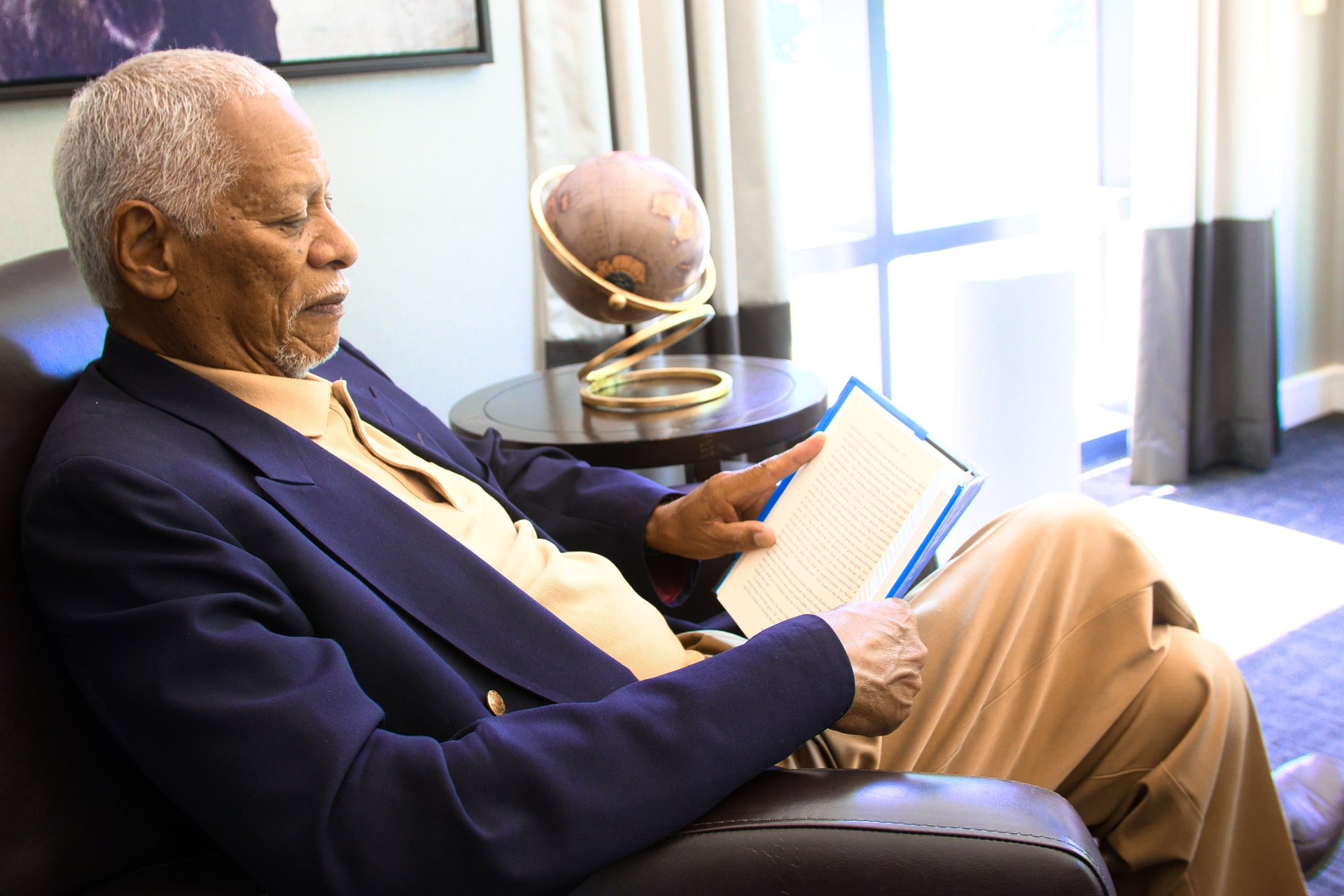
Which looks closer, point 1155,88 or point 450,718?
point 450,718

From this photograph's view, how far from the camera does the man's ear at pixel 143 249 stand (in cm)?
105

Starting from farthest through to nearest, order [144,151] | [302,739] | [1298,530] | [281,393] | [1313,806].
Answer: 1. [1298,530]
2. [1313,806]
3. [281,393]
4. [144,151]
5. [302,739]

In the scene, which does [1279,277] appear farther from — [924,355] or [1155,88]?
[924,355]

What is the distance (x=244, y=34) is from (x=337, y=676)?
151cm

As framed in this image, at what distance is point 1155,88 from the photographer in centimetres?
337

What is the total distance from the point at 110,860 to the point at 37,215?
4.37ft

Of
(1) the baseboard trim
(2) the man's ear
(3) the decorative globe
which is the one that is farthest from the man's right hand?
(1) the baseboard trim

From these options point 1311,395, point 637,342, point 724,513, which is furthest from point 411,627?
point 1311,395

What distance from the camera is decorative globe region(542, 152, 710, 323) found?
5.98 feet

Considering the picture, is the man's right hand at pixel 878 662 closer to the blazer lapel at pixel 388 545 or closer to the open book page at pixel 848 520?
the open book page at pixel 848 520

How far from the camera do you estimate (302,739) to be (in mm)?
836

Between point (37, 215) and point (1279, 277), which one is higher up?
point (37, 215)

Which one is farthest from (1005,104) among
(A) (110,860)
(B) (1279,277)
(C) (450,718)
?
(A) (110,860)

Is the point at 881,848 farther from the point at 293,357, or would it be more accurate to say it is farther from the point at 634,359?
the point at 634,359
